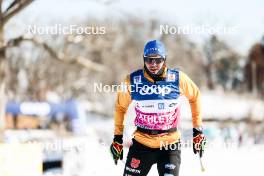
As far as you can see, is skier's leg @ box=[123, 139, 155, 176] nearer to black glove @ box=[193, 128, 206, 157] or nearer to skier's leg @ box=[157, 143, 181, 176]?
skier's leg @ box=[157, 143, 181, 176]

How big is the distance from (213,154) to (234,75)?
1314 inches

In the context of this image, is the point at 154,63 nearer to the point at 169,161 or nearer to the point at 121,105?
the point at 121,105

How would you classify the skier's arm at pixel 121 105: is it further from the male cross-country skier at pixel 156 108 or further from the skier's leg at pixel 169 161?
the skier's leg at pixel 169 161

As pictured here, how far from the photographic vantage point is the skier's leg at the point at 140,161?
5168mm

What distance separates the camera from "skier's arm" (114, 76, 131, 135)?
17.4 feet

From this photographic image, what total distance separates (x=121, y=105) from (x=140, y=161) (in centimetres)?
51

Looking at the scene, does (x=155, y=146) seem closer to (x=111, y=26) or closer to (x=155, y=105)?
(x=155, y=105)

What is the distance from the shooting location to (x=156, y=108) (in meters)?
5.25

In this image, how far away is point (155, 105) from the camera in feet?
17.3

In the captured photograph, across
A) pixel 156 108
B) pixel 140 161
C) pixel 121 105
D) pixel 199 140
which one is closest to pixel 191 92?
pixel 156 108

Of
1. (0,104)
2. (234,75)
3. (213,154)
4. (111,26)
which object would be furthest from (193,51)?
(213,154)

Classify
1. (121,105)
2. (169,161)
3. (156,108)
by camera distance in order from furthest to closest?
1. (121,105)
2. (156,108)
3. (169,161)

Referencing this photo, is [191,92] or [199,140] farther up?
[191,92]

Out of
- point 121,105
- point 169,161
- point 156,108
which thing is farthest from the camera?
point 121,105
